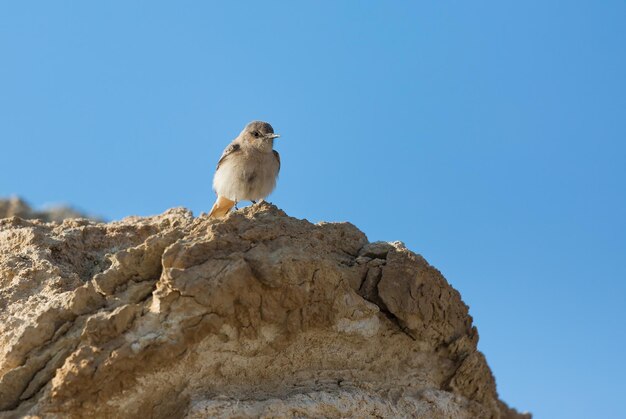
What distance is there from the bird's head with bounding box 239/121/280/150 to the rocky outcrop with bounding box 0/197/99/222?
32.0 feet

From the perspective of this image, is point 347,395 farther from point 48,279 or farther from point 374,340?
point 48,279

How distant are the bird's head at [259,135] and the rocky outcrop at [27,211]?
9754 mm

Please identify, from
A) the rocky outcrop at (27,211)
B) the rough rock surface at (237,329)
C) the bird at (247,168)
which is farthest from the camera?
the rocky outcrop at (27,211)

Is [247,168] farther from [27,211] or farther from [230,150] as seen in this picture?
[27,211]

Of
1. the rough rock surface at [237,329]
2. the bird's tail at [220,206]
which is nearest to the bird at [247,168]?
the bird's tail at [220,206]

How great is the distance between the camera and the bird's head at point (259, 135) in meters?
11.8

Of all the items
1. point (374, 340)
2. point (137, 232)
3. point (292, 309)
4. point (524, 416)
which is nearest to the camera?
point (292, 309)

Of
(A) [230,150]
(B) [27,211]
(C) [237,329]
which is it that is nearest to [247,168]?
(A) [230,150]

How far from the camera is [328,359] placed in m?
7.54

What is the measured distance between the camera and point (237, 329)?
7.13 m

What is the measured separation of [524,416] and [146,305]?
905cm

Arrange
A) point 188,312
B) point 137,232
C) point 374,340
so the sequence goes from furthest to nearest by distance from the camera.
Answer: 1. point 137,232
2. point 374,340
3. point 188,312

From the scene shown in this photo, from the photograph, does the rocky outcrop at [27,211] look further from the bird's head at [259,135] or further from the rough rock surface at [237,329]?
the rough rock surface at [237,329]

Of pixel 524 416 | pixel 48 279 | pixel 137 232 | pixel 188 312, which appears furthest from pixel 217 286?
pixel 524 416
